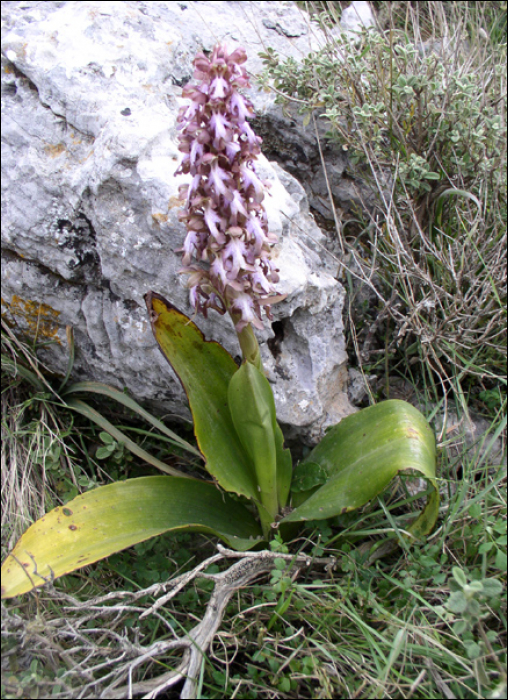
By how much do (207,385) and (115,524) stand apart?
538mm

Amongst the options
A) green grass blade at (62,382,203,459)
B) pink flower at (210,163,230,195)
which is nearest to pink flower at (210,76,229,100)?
pink flower at (210,163,230,195)

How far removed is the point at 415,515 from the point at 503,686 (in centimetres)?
61

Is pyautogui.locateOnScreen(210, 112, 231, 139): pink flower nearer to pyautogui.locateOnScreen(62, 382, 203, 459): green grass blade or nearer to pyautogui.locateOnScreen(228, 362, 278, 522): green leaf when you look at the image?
pyautogui.locateOnScreen(228, 362, 278, 522): green leaf

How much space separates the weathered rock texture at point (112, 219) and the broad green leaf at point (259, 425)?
12.0 inches

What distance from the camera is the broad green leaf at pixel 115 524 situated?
1.44 meters

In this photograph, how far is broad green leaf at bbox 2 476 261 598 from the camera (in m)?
1.44

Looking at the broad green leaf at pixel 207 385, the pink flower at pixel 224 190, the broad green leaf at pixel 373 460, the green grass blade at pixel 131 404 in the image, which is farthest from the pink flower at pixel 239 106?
the green grass blade at pixel 131 404

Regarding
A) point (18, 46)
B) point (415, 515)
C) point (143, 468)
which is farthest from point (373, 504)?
point (18, 46)

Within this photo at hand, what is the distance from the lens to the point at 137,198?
1.83m

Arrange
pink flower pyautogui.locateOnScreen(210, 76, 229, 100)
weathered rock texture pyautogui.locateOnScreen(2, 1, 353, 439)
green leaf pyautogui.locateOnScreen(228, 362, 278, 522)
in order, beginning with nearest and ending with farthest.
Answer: pink flower pyautogui.locateOnScreen(210, 76, 229, 100) < green leaf pyautogui.locateOnScreen(228, 362, 278, 522) < weathered rock texture pyautogui.locateOnScreen(2, 1, 353, 439)

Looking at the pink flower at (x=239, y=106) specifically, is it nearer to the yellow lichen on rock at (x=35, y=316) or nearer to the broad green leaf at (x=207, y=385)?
the broad green leaf at (x=207, y=385)

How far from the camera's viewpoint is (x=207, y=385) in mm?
1821

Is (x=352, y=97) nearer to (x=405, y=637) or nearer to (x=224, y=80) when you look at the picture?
(x=224, y=80)

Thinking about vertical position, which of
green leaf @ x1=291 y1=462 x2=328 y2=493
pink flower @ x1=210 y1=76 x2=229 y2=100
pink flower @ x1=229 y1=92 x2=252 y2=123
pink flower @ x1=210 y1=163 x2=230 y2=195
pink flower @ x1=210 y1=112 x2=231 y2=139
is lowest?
green leaf @ x1=291 y1=462 x2=328 y2=493
